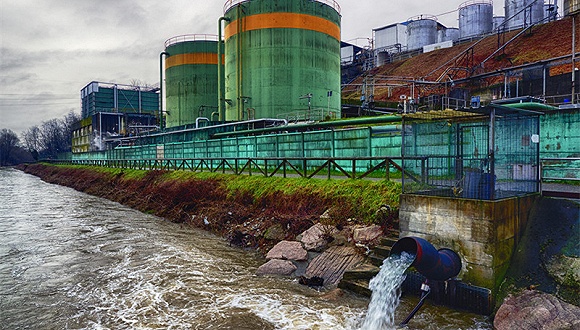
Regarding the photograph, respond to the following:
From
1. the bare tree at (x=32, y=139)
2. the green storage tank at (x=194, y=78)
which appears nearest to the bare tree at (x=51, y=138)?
the bare tree at (x=32, y=139)

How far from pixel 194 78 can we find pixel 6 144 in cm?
10263

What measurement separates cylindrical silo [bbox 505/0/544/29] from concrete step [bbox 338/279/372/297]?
67.0 metres

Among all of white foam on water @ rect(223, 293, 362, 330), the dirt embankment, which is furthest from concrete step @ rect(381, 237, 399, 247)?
white foam on water @ rect(223, 293, 362, 330)

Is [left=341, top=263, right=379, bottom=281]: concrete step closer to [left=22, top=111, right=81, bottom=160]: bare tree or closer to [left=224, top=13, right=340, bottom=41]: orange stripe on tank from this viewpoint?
[left=224, top=13, right=340, bottom=41]: orange stripe on tank

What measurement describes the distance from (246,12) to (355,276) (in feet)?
111

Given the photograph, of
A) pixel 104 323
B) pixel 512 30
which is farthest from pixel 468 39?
pixel 104 323

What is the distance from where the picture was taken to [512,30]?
2537 inches

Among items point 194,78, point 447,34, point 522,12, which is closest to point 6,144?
point 194,78

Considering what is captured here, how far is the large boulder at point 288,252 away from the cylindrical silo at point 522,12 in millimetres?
65689

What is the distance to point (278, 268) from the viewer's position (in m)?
10.9

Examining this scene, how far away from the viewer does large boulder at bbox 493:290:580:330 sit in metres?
6.76

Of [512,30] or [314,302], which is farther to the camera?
[512,30]

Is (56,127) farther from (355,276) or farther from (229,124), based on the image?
(355,276)

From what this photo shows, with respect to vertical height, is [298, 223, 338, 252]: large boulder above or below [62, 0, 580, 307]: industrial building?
below
